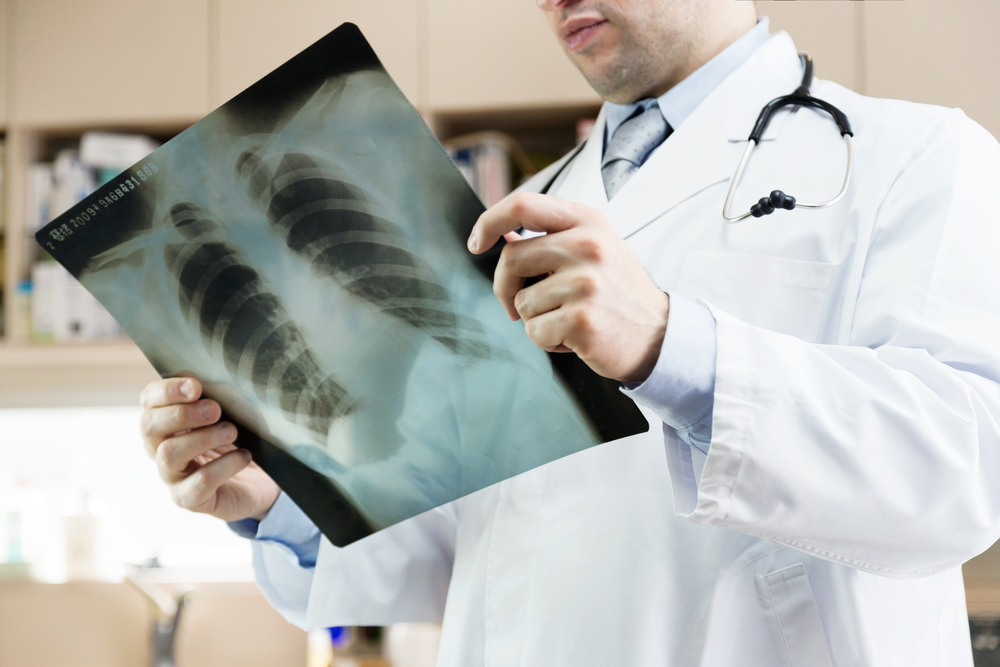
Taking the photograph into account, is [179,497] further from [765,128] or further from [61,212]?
[61,212]

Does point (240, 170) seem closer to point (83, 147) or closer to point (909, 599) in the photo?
point (909, 599)

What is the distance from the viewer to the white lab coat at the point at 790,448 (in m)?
0.44

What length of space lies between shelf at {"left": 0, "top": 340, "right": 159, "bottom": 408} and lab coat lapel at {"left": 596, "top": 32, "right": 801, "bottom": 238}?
→ 4.16 ft

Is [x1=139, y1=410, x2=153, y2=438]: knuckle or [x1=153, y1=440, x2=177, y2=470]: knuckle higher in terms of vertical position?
[x1=139, y1=410, x2=153, y2=438]: knuckle

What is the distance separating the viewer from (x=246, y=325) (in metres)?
0.62

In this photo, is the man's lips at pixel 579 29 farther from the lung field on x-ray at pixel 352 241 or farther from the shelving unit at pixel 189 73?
the shelving unit at pixel 189 73

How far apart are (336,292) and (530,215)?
0.22m

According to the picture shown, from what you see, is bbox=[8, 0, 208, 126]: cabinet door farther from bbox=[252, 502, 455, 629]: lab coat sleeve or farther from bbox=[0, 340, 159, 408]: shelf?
bbox=[252, 502, 455, 629]: lab coat sleeve

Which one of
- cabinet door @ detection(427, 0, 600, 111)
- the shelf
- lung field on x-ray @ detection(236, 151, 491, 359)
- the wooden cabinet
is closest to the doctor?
lung field on x-ray @ detection(236, 151, 491, 359)

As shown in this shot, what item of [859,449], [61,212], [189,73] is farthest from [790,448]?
Answer: [61,212]

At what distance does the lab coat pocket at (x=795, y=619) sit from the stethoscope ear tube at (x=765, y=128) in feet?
0.96

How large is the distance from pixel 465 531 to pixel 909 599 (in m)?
0.43

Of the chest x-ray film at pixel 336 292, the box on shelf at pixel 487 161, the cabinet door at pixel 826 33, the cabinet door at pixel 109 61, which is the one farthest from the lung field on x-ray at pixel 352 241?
the cabinet door at pixel 109 61

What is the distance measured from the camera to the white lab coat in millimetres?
443
